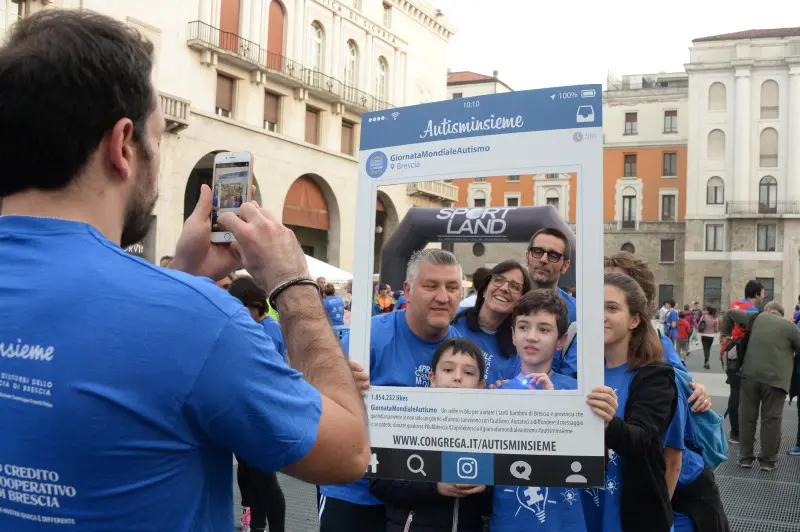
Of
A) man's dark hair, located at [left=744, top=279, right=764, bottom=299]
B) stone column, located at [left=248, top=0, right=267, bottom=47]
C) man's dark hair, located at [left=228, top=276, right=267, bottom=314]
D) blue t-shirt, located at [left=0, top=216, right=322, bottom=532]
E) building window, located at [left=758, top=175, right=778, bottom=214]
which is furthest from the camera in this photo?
building window, located at [left=758, top=175, right=778, bottom=214]

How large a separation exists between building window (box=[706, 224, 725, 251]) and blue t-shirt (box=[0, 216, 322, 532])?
54390mm

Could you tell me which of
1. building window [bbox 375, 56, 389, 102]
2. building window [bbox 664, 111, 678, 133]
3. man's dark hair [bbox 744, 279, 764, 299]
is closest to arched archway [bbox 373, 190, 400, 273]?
man's dark hair [bbox 744, 279, 764, 299]

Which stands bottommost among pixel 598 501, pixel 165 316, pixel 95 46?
pixel 598 501

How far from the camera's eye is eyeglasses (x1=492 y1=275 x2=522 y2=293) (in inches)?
122

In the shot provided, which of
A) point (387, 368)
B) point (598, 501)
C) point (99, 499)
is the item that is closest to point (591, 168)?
point (387, 368)

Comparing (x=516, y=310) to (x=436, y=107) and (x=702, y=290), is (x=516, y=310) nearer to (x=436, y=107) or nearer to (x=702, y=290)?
(x=436, y=107)

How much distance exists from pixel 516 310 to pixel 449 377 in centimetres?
37

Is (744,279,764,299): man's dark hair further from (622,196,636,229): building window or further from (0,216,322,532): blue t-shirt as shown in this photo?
(622,196,636,229): building window

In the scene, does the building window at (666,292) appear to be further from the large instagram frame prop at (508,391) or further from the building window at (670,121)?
the large instagram frame prop at (508,391)

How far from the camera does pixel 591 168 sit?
7.44 feet

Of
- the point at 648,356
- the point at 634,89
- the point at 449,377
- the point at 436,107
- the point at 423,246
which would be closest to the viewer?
the point at 436,107

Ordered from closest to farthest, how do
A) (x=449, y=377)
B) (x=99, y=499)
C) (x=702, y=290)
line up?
(x=99, y=499) → (x=449, y=377) → (x=702, y=290)

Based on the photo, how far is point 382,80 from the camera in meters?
32.9

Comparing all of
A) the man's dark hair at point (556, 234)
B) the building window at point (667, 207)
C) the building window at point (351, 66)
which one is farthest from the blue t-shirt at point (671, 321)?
the building window at point (667, 207)
